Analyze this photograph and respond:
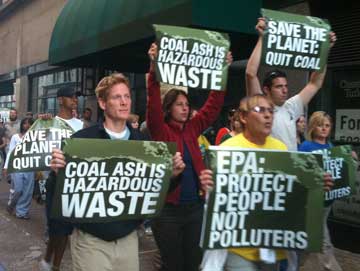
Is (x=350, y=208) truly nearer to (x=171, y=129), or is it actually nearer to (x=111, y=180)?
(x=171, y=129)

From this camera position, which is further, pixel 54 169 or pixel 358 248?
A: pixel 358 248

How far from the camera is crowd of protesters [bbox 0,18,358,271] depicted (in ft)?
10.1

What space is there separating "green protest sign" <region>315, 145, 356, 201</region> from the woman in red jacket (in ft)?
4.69

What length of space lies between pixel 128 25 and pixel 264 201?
7.18m

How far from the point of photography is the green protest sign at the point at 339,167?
4695mm

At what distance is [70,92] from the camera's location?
5988mm

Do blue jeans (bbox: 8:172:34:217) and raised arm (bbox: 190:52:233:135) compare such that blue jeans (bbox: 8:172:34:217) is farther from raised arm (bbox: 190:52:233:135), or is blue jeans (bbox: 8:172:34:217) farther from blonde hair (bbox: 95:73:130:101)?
blonde hair (bbox: 95:73:130:101)

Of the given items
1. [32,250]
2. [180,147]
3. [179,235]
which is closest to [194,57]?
[180,147]

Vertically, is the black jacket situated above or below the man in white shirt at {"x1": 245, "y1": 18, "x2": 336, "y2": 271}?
below

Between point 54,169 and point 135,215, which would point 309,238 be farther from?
point 54,169

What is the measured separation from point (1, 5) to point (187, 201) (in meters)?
26.3

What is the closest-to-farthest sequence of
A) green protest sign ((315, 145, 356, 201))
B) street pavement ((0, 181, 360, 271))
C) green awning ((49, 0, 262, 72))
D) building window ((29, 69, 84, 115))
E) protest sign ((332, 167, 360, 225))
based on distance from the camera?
green protest sign ((315, 145, 356, 201)), street pavement ((0, 181, 360, 271)), protest sign ((332, 167, 360, 225)), green awning ((49, 0, 262, 72)), building window ((29, 69, 84, 115))

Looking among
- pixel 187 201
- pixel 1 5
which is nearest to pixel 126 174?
pixel 187 201

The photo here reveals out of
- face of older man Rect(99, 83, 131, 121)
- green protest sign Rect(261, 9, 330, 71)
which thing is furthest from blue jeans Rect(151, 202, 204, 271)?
green protest sign Rect(261, 9, 330, 71)
